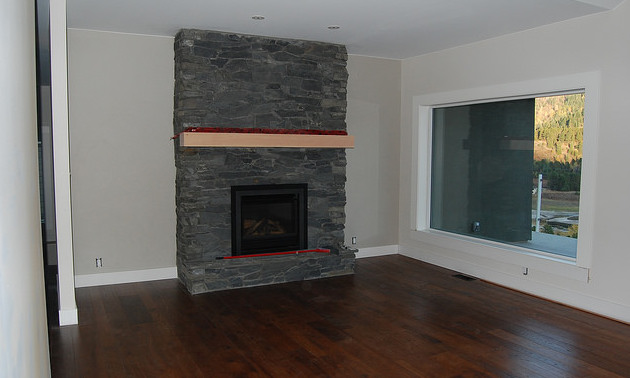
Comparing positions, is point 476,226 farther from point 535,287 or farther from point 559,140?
point 559,140

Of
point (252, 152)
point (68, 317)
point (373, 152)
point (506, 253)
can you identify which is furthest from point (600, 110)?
point (68, 317)

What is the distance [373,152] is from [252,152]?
1923 millimetres

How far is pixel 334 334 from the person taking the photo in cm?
409

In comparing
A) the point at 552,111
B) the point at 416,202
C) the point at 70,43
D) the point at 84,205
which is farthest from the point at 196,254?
the point at 552,111

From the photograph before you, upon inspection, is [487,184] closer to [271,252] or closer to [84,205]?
[271,252]

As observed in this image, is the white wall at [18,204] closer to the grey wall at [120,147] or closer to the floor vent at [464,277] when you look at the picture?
the grey wall at [120,147]

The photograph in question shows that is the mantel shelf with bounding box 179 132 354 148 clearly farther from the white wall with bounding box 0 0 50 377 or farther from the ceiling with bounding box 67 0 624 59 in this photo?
the white wall with bounding box 0 0 50 377

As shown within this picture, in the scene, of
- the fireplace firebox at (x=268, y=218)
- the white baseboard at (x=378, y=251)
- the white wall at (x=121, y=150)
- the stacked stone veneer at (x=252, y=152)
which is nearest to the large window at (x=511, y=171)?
the white baseboard at (x=378, y=251)

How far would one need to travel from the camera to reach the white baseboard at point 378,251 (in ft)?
22.6

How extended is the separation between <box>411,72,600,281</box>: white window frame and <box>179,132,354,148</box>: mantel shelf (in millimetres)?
1348

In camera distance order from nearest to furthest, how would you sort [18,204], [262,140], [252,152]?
[18,204]
[262,140]
[252,152]

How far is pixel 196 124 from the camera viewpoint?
212 inches

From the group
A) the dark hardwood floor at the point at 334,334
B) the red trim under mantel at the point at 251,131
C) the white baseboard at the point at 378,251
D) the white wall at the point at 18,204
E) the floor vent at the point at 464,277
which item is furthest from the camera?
the white baseboard at the point at 378,251

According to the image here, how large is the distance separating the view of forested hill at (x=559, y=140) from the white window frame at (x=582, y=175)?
5.0 inches
